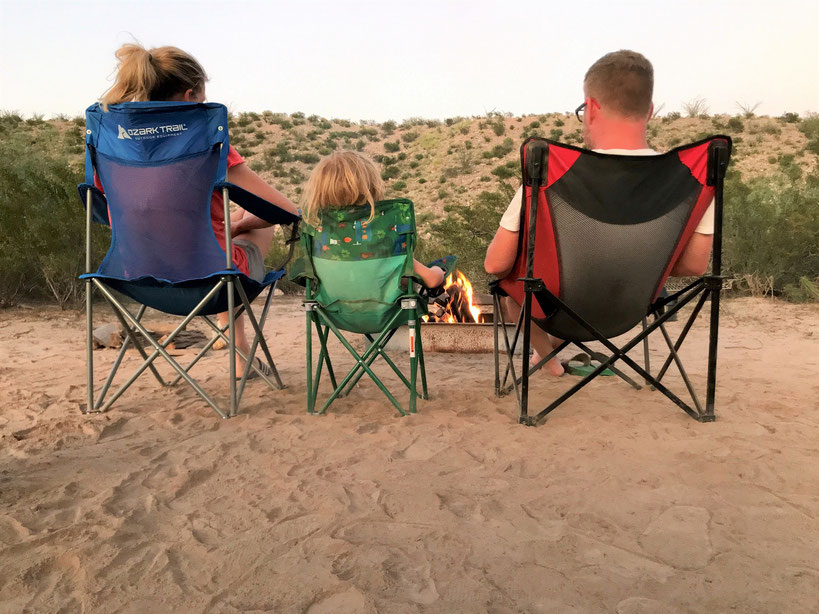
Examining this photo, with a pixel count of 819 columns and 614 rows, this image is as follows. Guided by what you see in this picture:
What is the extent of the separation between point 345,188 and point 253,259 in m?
0.77

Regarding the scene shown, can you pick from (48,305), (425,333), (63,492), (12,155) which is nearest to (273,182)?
(12,155)

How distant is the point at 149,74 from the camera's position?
10.2 feet

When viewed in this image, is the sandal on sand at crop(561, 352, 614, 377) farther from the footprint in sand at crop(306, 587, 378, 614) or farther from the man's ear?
the footprint in sand at crop(306, 587, 378, 614)

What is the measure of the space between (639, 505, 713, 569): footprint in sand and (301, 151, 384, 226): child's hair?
6.29 feet

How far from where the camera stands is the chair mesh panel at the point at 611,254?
108 inches

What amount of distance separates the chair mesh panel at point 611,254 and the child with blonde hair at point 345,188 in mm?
732

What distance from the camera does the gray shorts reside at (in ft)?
11.3

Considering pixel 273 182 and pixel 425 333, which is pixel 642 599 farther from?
pixel 273 182

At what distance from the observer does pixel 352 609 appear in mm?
1484

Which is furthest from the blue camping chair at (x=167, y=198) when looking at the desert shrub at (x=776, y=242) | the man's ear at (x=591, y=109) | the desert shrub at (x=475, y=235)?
the desert shrub at (x=776, y=242)

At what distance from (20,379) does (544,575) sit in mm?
3681

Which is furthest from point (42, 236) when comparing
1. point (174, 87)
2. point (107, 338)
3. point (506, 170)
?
point (506, 170)

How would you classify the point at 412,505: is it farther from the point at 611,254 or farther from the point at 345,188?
the point at 345,188

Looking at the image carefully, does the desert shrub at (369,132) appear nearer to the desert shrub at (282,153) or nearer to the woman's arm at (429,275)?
the desert shrub at (282,153)
